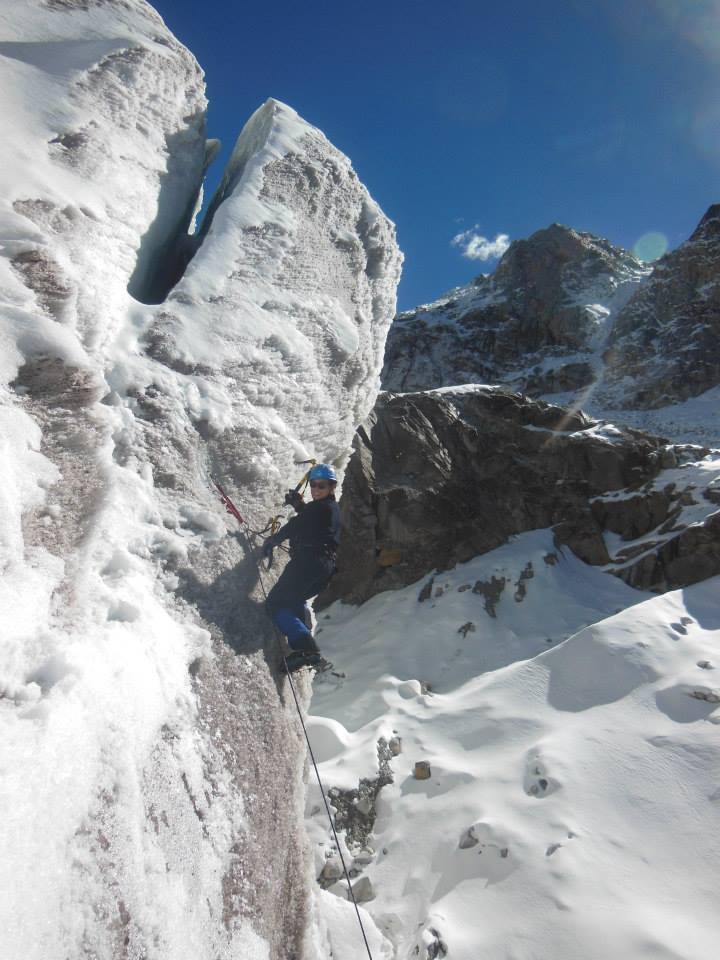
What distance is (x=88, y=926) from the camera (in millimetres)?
1431

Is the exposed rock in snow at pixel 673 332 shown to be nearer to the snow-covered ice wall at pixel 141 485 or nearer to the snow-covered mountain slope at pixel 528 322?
the snow-covered mountain slope at pixel 528 322

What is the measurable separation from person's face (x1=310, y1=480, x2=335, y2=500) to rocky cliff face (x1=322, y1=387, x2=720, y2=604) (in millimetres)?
7507

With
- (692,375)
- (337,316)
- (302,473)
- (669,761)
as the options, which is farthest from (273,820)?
(692,375)

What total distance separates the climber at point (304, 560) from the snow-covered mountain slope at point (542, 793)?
159 cm

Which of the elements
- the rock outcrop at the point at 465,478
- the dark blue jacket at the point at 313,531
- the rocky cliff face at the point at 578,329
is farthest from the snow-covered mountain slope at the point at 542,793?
the rocky cliff face at the point at 578,329

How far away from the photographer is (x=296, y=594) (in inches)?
127

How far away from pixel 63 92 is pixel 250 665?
426 cm

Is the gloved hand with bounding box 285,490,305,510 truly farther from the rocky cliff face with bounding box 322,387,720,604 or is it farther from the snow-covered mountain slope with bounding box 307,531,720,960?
the rocky cliff face with bounding box 322,387,720,604

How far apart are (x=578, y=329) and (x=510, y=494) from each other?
39999 millimetres

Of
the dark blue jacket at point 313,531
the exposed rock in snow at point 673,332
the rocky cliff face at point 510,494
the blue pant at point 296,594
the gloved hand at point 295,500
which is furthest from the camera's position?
the exposed rock in snow at point 673,332

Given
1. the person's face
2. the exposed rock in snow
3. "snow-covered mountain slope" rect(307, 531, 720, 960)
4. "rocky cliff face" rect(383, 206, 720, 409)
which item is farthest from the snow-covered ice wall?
the exposed rock in snow

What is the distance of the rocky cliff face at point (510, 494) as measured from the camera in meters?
11.3

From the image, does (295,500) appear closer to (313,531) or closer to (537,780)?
(313,531)

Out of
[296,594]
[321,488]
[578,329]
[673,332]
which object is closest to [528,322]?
[578,329]
